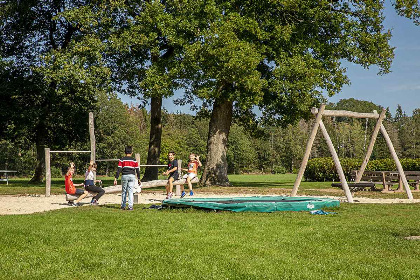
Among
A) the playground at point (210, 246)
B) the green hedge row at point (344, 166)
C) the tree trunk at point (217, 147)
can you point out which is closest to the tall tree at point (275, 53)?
the tree trunk at point (217, 147)

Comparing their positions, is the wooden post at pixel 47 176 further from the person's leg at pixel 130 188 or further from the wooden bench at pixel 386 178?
the wooden bench at pixel 386 178

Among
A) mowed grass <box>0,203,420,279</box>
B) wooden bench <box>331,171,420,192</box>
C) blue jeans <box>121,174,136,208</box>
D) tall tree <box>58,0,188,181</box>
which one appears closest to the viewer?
mowed grass <box>0,203,420,279</box>

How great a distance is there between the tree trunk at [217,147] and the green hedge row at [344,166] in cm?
1173

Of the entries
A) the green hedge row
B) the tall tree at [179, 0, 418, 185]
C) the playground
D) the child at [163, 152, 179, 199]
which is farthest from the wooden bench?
the green hedge row

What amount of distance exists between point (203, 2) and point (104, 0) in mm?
5907

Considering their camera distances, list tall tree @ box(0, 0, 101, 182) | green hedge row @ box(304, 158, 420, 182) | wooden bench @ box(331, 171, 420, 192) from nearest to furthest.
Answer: wooden bench @ box(331, 171, 420, 192)
tall tree @ box(0, 0, 101, 182)
green hedge row @ box(304, 158, 420, 182)

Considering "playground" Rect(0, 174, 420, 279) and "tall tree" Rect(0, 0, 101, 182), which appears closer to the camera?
"playground" Rect(0, 174, 420, 279)

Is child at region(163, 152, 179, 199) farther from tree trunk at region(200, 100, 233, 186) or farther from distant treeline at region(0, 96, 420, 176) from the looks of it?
distant treeline at region(0, 96, 420, 176)

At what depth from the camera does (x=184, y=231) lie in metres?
9.55

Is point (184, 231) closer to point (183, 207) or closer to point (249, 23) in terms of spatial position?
point (183, 207)

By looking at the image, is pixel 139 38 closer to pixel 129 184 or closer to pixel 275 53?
pixel 275 53

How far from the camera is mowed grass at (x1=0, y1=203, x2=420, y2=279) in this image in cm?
639

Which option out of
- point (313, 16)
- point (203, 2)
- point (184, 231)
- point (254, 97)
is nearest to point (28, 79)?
point (203, 2)

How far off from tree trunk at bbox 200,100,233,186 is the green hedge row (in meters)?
11.7
